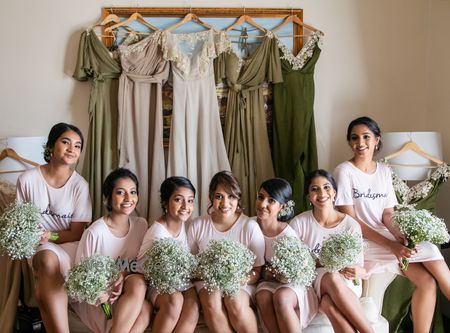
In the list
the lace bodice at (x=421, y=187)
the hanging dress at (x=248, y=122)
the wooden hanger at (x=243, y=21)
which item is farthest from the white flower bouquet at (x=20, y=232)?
the lace bodice at (x=421, y=187)

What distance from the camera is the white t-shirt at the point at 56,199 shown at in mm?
2404

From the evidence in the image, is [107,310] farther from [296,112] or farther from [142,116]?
[296,112]

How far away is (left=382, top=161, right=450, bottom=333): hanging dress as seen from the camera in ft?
8.67

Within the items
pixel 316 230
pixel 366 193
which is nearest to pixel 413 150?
pixel 366 193

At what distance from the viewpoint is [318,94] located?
320 cm

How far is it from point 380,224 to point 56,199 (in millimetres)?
2037

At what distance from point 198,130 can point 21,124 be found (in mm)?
1411

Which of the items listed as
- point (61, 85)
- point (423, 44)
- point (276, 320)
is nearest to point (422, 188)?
point (423, 44)

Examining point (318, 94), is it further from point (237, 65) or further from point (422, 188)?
point (422, 188)

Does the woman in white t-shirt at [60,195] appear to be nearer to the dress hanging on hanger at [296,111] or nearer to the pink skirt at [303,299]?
the pink skirt at [303,299]

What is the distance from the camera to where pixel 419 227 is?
2.16 meters

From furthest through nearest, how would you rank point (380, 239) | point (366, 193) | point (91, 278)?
point (366, 193), point (380, 239), point (91, 278)

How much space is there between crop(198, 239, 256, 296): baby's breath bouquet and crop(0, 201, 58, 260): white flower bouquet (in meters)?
0.90

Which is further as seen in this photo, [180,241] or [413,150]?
A: [413,150]
